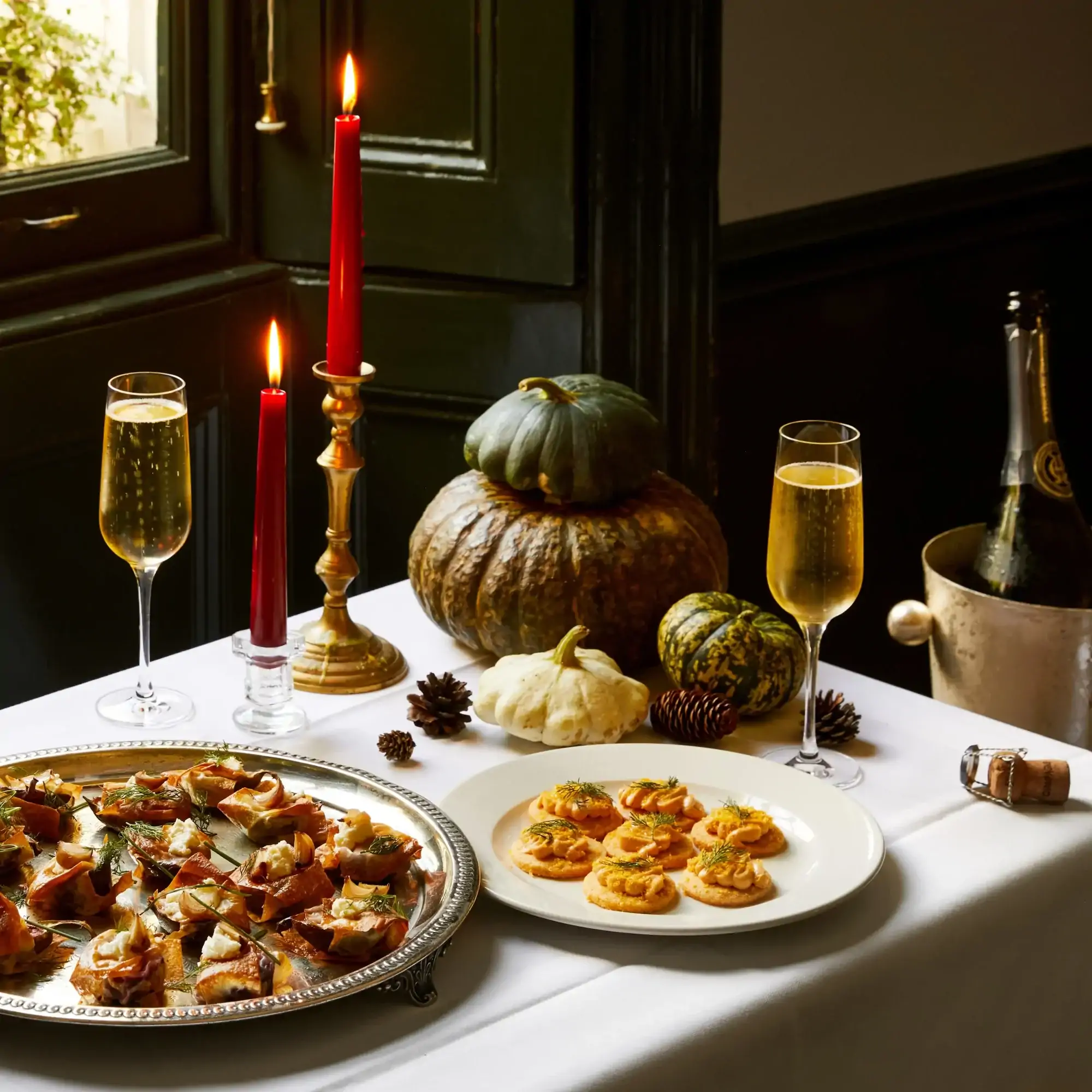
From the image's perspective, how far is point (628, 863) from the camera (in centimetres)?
112


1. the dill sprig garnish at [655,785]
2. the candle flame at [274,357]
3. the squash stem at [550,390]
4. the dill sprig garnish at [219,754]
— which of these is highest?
the candle flame at [274,357]

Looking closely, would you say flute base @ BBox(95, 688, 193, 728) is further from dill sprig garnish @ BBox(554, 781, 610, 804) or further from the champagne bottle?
the champagne bottle

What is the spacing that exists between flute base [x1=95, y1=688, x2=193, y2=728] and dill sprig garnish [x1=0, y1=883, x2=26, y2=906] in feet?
1.10

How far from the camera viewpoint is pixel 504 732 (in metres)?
1.43

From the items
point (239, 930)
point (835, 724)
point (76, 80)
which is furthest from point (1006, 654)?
point (76, 80)

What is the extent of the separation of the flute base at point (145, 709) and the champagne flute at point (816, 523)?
529 mm

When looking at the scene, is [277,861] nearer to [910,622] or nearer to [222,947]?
[222,947]

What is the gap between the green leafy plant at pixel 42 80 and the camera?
2271mm

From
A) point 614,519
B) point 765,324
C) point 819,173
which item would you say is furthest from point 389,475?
point 614,519

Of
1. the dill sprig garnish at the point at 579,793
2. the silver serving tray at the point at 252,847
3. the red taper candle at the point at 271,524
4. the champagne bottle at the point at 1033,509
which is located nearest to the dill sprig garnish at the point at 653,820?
the dill sprig garnish at the point at 579,793

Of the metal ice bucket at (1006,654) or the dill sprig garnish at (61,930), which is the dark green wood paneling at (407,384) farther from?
the dill sprig garnish at (61,930)

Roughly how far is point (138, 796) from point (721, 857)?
0.41m

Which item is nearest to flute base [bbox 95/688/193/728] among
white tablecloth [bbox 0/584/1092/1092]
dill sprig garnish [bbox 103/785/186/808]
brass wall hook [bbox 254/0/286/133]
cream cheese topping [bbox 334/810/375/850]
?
white tablecloth [bbox 0/584/1092/1092]

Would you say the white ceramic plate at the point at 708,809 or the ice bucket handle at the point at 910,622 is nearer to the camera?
the white ceramic plate at the point at 708,809
